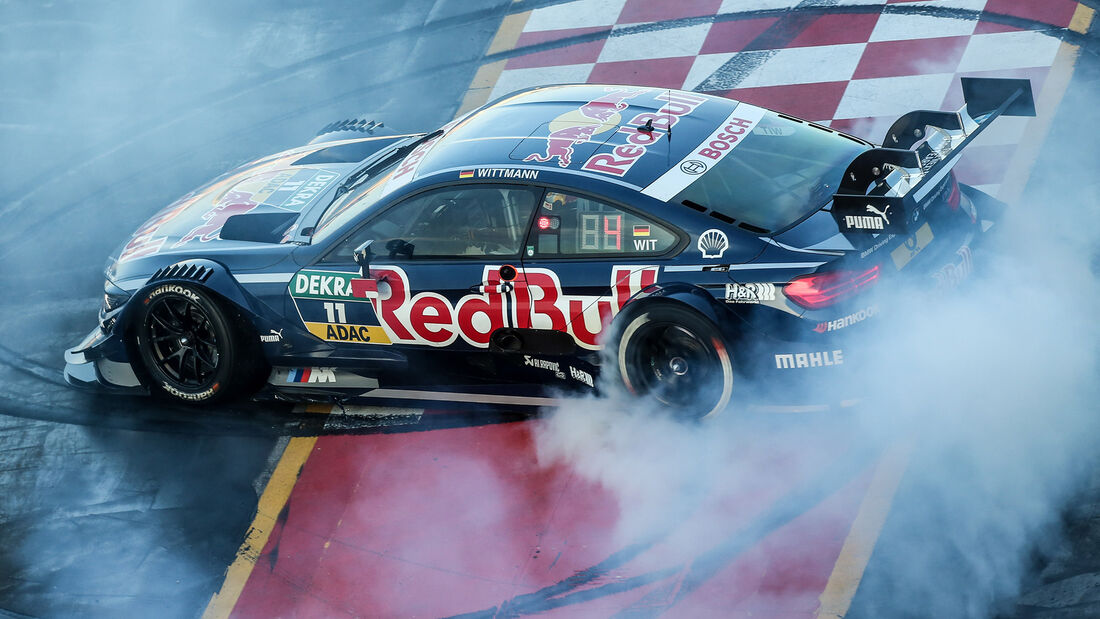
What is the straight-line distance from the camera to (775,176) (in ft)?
15.8

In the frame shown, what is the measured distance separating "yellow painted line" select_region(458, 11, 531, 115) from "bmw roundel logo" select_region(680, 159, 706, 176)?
380 cm

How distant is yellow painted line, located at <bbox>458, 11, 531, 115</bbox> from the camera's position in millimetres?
8664

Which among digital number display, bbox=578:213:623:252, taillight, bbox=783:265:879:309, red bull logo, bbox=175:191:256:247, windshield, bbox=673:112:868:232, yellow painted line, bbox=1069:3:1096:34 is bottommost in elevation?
red bull logo, bbox=175:191:256:247

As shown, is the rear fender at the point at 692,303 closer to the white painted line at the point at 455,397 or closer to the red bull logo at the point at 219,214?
the white painted line at the point at 455,397

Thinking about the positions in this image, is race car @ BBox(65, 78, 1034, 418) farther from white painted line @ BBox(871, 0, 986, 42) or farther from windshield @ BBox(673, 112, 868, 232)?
white painted line @ BBox(871, 0, 986, 42)

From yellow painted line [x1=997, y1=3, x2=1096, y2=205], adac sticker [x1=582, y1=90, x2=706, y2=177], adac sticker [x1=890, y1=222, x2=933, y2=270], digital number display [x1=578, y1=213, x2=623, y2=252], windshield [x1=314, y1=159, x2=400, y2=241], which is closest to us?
adac sticker [x1=890, y1=222, x2=933, y2=270]

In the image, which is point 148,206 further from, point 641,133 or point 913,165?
point 913,165

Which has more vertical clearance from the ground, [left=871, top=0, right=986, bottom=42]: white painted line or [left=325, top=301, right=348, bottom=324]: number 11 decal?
[left=871, top=0, right=986, bottom=42]: white painted line

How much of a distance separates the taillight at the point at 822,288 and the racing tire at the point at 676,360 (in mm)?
351

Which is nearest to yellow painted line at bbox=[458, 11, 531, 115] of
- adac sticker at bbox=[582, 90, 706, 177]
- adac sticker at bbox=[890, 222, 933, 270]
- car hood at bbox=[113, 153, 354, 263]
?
car hood at bbox=[113, 153, 354, 263]

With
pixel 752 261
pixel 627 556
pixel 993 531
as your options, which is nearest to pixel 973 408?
pixel 993 531

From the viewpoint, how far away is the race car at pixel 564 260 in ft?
14.7

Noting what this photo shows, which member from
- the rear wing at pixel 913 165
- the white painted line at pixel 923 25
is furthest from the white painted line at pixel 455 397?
the white painted line at pixel 923 25

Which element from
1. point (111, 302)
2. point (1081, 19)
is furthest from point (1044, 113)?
point (111, 302)
